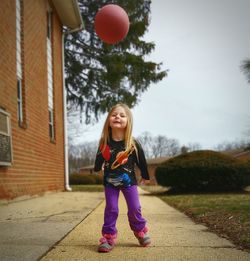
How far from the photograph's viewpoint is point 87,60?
22.5m

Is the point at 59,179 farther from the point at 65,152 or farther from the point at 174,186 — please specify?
the point at 174,186

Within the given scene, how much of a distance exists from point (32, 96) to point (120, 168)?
790 cm

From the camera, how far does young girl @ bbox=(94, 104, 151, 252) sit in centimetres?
395

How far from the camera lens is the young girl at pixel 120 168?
3947 mm

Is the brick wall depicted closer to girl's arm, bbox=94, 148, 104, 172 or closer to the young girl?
girl's arm, bbox=94, 148, 104, 172

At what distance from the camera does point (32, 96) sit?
1139 cm

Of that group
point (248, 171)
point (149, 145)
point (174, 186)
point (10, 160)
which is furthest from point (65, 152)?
point (149, 145)

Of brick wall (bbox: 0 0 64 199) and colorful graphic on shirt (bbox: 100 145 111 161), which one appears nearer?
colorful graphic on shirt (bbox: 100 145 111 161)

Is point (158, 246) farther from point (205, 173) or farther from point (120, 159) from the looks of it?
point (205, 173)

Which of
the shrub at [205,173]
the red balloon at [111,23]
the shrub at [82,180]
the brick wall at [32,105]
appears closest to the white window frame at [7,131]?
the brick wall at [32,105]

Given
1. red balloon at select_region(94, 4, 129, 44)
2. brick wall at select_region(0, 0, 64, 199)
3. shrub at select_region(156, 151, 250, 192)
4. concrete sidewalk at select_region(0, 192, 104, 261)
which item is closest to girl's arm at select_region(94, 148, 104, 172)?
concrete sidewalk at select_region(0, 192, 104, 261)

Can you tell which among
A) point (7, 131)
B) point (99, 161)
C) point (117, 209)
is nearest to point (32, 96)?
point (7, 131)

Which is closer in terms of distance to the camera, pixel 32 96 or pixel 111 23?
pixel 111 23

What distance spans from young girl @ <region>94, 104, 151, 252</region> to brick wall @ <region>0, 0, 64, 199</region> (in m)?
4.72
